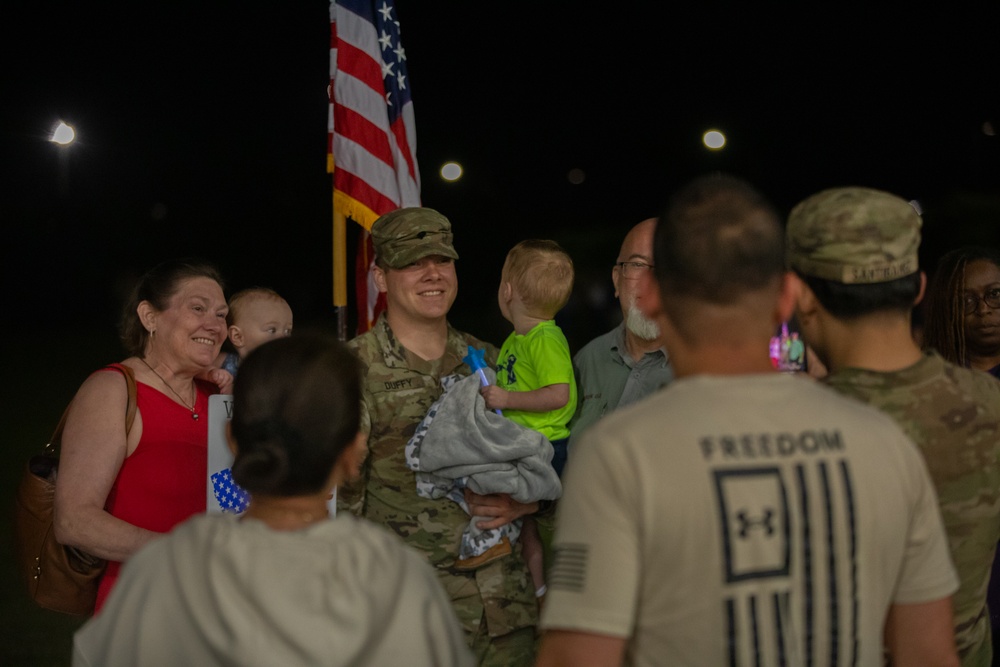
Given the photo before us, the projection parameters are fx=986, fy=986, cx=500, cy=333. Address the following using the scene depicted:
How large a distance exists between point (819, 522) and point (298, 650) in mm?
1021

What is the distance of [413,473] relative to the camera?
144 inches

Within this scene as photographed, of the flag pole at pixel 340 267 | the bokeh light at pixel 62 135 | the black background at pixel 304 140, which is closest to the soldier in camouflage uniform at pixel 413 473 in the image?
the flag pole at pixel 340 267

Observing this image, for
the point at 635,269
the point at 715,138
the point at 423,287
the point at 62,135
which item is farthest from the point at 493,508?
the point at 715,138

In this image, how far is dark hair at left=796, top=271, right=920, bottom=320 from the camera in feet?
7.64

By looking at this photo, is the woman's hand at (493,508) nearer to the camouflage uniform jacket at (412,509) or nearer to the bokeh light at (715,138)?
the camouflage uniform jacket at (412,509)

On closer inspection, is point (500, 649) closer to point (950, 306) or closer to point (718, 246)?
point (718, 246)

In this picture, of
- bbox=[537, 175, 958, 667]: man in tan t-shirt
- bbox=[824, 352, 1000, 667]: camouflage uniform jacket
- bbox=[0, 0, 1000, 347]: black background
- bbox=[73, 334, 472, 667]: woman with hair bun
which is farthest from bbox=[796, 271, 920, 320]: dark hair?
bbox=[0, 0, 1000, 347]: black background

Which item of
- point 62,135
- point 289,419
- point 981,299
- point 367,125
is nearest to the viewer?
point 289,419

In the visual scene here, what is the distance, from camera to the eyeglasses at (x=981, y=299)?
4.21m

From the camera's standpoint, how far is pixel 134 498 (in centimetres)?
345

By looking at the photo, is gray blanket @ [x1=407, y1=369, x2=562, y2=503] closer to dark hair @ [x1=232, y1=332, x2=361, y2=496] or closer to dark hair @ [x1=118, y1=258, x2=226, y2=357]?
dark hair @ [x1=118, y1=258, x2=226, y2=357]


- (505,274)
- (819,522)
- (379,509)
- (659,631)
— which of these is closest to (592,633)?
(659,631)

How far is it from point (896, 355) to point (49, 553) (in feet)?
9.22

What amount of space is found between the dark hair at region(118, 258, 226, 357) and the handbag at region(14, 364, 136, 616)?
31 cm
